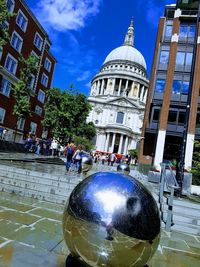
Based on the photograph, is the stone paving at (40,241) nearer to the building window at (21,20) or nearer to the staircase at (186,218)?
the staircase at (186,218)

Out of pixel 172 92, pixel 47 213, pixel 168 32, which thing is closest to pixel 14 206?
pixel 47 213

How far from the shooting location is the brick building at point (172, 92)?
33.3m

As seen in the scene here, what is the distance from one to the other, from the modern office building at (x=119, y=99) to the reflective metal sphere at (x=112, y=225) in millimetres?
84930

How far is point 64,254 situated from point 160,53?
35.0 meters

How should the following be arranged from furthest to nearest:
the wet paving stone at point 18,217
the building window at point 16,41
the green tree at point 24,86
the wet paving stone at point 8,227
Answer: the building window at point 16,41 → the green tree at point 24,86 → the wet paving stone at point 18,217 → the wet paving stone at point 8,227

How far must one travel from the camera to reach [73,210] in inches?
129

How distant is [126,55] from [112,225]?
115812mm

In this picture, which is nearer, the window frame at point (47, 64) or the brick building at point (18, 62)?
the brick building at point (18, 62)

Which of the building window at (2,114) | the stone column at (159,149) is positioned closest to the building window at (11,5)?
the building window at (2,114)

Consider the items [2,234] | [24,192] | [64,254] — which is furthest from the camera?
[24,192]

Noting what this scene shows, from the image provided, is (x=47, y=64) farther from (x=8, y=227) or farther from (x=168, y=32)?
(x=8, y=227)

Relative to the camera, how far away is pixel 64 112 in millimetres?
41562

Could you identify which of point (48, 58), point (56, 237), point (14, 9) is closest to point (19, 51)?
point (14, 9)

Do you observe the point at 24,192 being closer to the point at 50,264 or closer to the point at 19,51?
the point at 50,264
